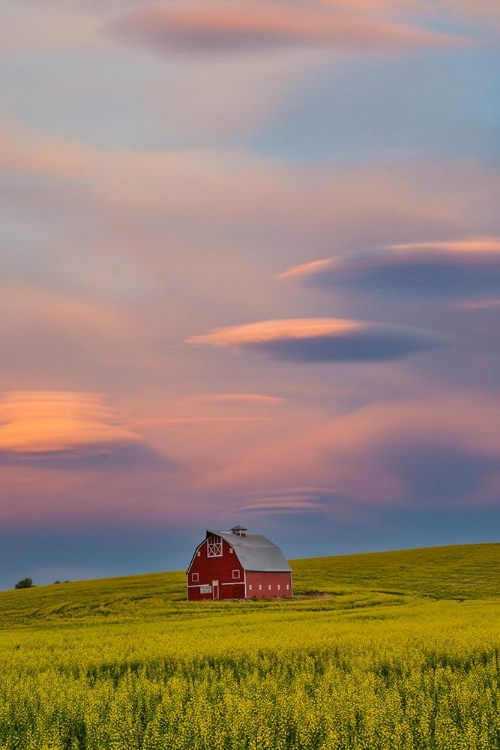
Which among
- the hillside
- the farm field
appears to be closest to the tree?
the hillside

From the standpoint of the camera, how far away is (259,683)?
94.0 feet

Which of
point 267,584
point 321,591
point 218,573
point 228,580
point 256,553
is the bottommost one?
point 321,591

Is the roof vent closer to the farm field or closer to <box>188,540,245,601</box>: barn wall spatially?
<box>188,540,245,601</box>: barn wall

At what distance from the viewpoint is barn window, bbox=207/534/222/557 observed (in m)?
102

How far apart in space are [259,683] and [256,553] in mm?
75185

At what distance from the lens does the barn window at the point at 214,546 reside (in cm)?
10194

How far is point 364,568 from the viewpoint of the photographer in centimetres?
12431

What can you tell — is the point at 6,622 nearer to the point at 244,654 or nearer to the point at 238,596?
the point at 238,596

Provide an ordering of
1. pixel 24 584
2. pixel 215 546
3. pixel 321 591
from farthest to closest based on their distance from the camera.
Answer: pixel 24 584
pixel 215 546
pixel 321 591

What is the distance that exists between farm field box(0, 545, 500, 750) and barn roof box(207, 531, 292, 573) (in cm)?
2185

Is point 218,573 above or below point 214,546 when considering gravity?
below

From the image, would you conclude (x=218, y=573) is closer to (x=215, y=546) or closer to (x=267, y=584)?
(x=215, y=546)

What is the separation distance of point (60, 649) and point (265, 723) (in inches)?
985

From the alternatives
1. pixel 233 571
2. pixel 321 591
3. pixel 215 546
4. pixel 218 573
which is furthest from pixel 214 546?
pixel 321 591
